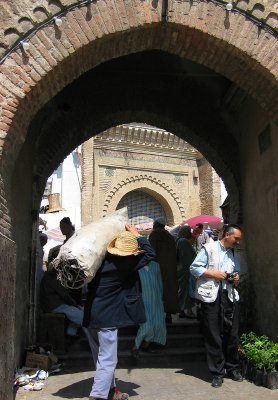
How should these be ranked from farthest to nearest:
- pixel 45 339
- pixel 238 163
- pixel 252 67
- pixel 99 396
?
pixel 238 163
pixel 45 339
pixel 252 67
pixel 99 396

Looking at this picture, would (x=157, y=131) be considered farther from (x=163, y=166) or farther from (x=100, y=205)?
(x=100, y=205)

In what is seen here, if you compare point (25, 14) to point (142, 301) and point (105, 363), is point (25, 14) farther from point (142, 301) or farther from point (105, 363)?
point (105, 363)

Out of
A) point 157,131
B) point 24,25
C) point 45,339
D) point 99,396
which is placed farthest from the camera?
point 157,131

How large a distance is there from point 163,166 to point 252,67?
13.8 meters

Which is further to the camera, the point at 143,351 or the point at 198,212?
the point at 198,212

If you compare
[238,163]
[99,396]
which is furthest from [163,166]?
[99,396]

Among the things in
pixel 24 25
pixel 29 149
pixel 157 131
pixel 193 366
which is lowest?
pixel 193 366

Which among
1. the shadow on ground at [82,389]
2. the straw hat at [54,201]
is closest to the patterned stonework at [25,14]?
the shadow on ground at [82,389]

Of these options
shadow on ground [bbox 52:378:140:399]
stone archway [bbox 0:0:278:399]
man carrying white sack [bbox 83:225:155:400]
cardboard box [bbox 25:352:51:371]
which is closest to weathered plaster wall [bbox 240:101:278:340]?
stone archway [bbox 0:0:278:399]

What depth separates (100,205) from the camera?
55.2 ft

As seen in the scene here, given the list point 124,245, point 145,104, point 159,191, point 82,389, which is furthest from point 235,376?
point 159,191

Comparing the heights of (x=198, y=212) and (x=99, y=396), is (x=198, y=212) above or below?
above

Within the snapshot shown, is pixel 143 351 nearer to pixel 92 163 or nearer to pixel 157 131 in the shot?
pixel 92 163

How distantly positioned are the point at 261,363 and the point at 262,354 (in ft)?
0.32
